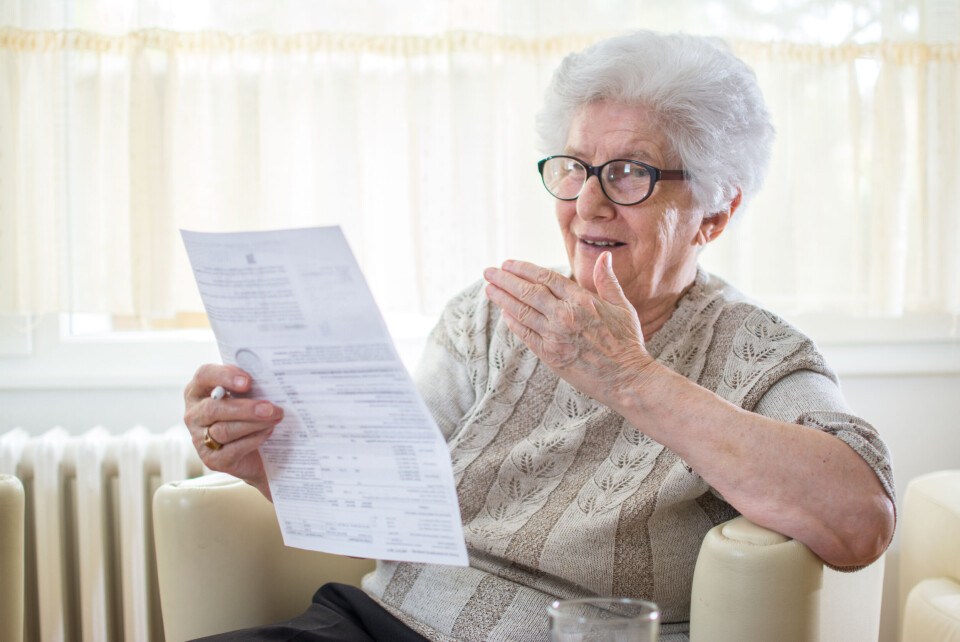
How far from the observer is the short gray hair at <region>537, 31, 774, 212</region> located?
1.25 meters

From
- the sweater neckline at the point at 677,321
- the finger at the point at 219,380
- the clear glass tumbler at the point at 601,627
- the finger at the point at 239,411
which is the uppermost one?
A: the sweater neckline at the point at 677,321

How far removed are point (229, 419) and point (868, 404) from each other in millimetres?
1778

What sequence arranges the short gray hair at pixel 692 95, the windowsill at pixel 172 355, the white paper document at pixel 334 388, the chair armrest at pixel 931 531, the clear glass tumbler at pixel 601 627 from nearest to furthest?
the clear glass tumbler at pixel 601 627
the white paper document at pixel 334 388
the short gray hair at pixel 692 95
the chair armrest at pixel 931 531
the windowsill at pixel 172 355

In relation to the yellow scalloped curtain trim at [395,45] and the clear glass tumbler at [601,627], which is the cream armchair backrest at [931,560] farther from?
the yellow scalloped curtain trim at [395,45]

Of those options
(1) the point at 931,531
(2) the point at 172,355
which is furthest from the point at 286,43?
(1) the point at 931,531

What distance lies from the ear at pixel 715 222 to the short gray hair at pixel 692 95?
0.03 metres

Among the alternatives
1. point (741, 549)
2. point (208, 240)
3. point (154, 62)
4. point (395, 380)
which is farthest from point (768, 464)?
point (154, 62)

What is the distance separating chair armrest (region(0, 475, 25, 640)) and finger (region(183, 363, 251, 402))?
0.35 m

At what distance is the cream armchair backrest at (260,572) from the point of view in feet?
3.09

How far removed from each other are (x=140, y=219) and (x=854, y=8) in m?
1.87

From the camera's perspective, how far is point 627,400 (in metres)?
1.02

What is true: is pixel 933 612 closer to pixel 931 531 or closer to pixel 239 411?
pixel 931 531

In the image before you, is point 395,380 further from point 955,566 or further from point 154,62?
point 154,62

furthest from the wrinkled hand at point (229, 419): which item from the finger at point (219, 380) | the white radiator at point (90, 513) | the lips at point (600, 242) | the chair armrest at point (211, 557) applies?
the white radiator at point (90, 513)
